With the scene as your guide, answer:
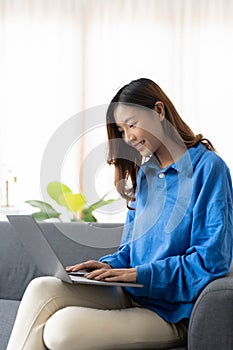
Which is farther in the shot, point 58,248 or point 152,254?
point 58,248

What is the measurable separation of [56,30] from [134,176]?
3.23 m

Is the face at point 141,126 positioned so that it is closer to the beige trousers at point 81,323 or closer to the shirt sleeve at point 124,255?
the shirt sleeve at point 124,255

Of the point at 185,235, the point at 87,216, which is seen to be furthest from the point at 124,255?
the point at 87,216

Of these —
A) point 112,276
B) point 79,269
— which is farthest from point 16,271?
point 112,276

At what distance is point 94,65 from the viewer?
5.18 metres

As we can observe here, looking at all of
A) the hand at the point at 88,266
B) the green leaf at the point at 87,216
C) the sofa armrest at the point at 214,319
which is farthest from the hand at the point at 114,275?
the green leaf at the point at 87,216

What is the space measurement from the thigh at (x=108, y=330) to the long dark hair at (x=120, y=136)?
0.52m

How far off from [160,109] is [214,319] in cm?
67

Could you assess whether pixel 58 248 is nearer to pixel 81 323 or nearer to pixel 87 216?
pixel 81 323

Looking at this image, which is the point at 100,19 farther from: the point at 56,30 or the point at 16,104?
the point at 16,104

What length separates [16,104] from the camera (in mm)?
5184

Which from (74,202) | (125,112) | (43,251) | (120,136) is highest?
(125,112)

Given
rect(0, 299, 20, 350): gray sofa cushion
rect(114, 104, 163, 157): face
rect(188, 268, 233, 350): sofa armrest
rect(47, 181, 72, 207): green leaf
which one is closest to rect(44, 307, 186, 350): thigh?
rect(188, 268, 233, 350): sofa armrest

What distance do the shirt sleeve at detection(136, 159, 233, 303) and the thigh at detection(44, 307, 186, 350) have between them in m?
0.09
